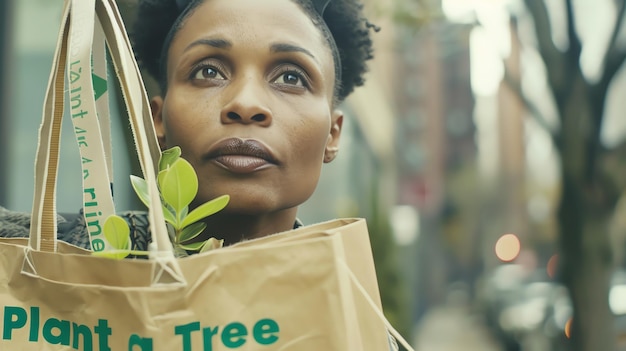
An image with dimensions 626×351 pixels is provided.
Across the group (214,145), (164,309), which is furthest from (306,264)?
(214,145)

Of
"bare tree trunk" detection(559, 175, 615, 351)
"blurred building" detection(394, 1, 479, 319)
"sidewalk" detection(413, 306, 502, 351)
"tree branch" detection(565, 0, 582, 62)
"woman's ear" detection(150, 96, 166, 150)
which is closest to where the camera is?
"woman's ear" detection(150, 96, 166, 150)

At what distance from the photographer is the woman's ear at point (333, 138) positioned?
203 cm

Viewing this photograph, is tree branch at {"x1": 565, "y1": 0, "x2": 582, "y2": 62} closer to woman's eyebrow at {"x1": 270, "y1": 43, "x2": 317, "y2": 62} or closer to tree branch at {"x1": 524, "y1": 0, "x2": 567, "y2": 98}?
tree branch at {"x1": 524, "y1": 0, "x2": 567, "y2": 98}

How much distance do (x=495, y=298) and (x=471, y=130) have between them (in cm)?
6205

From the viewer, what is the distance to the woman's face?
67.7 inches

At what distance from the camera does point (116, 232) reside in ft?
4.32

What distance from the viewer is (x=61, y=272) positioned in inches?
53.0

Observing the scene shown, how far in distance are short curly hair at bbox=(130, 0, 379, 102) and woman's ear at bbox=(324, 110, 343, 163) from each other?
0.05m

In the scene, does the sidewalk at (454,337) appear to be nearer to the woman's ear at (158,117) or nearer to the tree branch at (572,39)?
the tree branch at (572,39)

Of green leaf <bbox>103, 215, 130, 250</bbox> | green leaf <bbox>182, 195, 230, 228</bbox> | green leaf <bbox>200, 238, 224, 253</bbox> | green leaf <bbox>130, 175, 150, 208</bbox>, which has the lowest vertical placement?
green leaf <bbox>200, 238, 224, 253</bbox>

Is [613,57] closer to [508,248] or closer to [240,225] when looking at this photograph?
[240,225]

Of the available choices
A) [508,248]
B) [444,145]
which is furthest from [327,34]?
[444,145]

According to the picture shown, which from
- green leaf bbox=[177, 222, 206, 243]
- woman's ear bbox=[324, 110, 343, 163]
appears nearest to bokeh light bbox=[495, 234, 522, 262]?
woman's ear bbox=[324, 110, 343, 163]

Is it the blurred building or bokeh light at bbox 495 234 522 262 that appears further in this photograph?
the blurred building
